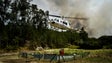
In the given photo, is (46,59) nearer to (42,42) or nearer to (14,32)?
(14,32)

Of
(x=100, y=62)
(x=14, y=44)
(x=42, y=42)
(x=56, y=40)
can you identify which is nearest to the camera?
(x=100, y=62)

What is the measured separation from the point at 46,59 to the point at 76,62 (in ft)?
23.0

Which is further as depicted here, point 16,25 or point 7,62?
point 16,25

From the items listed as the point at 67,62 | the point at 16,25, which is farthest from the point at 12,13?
the point at 67,62

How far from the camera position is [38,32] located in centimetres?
12012

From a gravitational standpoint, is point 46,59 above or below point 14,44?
below

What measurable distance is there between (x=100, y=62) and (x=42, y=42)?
75448 millimetres

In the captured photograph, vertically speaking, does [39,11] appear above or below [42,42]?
above

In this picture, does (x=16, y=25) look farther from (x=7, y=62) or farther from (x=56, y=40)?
(x=7, y=62)

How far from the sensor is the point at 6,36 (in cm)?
10025

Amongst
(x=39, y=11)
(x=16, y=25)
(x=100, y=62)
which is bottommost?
(x=100, y=62)

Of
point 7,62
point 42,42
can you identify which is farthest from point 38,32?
point 7,62

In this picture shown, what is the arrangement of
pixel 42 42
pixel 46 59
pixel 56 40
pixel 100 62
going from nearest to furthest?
pixel 100 62
pixel 46 59
pixel 42 42
pixel 56 40

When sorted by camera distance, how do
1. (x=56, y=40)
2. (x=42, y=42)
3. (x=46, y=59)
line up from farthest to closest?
(x=56, y=40), (x=42, y=42), (x=46, y=59)
